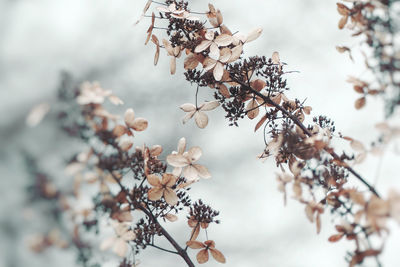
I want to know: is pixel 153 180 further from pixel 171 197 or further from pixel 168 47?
pixel 168 47

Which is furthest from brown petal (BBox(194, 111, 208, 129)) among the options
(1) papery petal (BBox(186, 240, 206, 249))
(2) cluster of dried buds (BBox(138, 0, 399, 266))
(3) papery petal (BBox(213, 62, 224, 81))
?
(1) papery petal (BBox(186, 240, 206, 249))

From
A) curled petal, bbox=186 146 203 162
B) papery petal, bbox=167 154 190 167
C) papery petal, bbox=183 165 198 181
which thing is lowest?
papery petal, bbox=183 165 198 181

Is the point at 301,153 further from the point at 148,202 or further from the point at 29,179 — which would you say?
the point at 29,179

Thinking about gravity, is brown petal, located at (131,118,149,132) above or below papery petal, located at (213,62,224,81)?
below

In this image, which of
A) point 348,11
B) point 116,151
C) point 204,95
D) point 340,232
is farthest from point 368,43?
point 204,95

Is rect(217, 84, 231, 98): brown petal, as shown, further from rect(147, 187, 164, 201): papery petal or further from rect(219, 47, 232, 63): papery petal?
rect(147, 187, 164, 201): papery petal

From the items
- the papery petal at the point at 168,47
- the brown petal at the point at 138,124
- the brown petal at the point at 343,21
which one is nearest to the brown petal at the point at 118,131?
the brown petal at the point at 138,124

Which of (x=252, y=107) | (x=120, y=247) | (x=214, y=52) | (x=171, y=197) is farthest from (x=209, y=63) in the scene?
(x=120, y=247)
